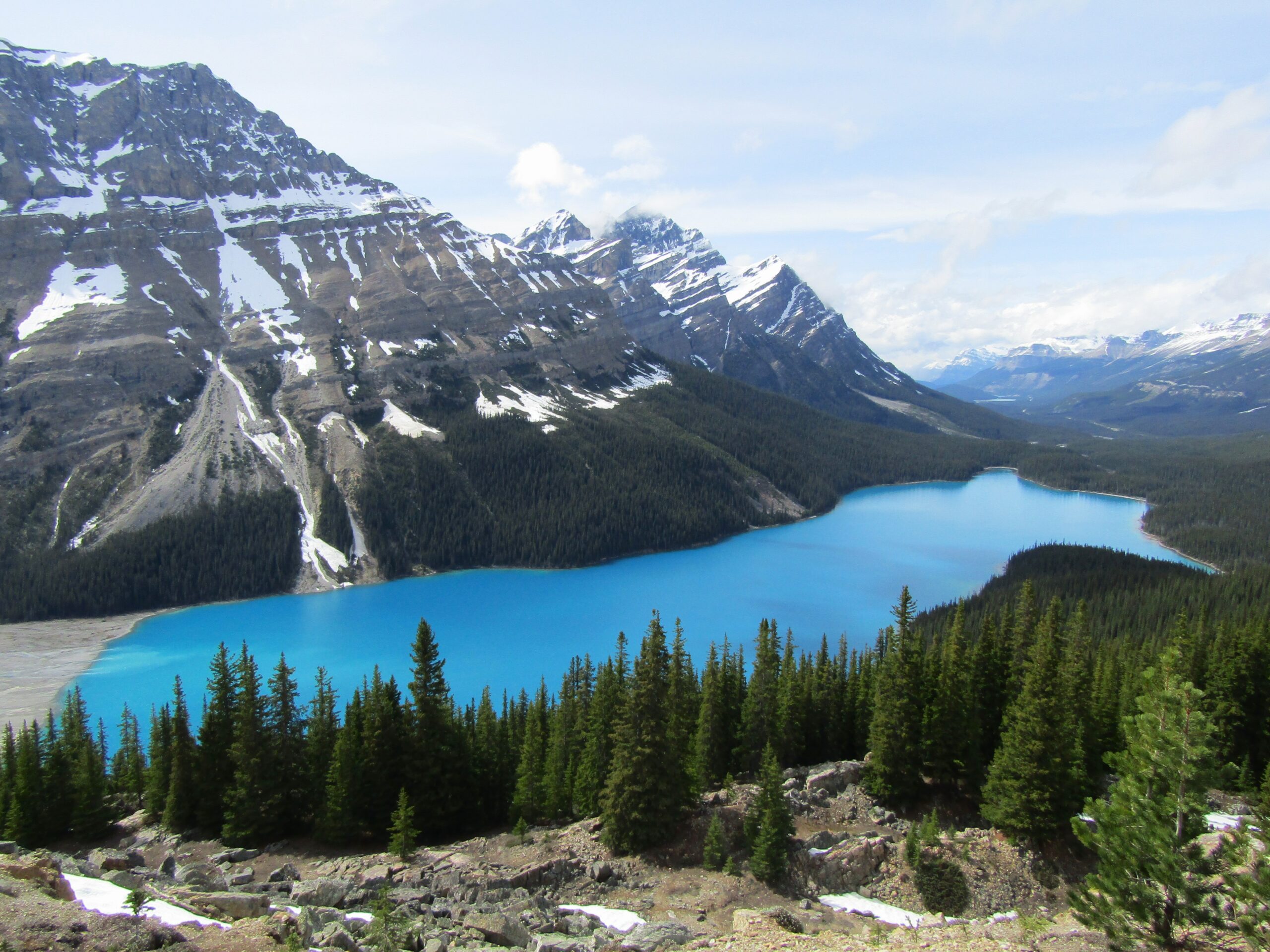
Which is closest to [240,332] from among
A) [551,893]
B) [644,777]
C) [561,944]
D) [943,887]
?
[644,777]

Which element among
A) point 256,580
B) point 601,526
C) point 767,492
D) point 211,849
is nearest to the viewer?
point 211,849

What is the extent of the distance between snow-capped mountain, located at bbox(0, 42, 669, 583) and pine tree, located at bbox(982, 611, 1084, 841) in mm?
89043

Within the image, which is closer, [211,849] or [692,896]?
[692,896]

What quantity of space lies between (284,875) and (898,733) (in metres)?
21.5

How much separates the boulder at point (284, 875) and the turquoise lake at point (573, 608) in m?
35.1

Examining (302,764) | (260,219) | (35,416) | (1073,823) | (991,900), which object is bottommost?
(991,900)

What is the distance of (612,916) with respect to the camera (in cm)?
2116

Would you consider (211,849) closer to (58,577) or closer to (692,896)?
(692,896)

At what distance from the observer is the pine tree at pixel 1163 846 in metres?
14.5

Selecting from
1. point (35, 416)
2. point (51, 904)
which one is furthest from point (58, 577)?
point (51, 904)

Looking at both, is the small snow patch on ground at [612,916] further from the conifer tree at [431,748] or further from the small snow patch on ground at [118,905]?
the conifer tree at [431,748]

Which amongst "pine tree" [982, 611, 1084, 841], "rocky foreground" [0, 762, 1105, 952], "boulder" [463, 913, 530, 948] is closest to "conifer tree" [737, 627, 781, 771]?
"rocky foreground" [0, 762, 1105, 952]

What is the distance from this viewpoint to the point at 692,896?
22.8m

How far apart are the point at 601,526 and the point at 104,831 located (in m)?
85.4
